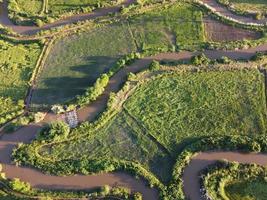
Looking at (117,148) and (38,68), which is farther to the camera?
(38,68)

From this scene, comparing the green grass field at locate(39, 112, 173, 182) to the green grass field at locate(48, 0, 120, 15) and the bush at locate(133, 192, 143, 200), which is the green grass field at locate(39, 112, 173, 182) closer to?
the bush at locate(133, 192, 143, 200)

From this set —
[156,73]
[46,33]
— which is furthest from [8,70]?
[156,73]

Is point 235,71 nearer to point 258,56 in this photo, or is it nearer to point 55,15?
point 258,56

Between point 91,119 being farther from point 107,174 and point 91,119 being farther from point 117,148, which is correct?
point 107,174

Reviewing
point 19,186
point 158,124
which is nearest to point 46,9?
point 158,124

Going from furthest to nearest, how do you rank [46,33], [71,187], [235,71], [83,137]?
[46,33] → [235,71] → [83,137] → [71,187]

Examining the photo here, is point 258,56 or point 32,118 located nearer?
point 32,118

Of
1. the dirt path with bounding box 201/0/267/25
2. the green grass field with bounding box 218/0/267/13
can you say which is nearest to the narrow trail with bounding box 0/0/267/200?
the dirt path with bounding box 201/0/267/25
